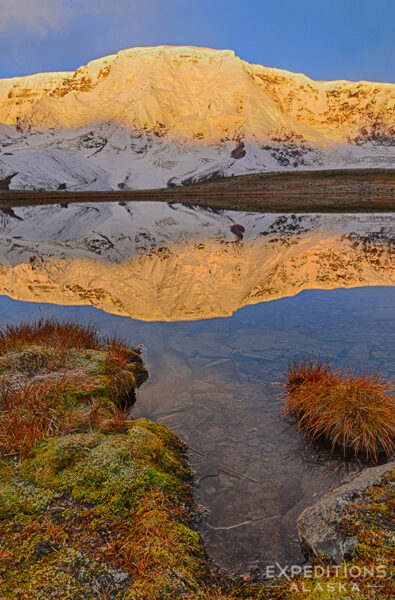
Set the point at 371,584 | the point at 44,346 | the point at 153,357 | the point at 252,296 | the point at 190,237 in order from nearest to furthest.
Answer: the point at 371,584 → the point at 44,346 → the point at 153,357 → the point at 252,296 → the point at 190,237

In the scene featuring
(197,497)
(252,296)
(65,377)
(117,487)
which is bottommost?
(197,497)

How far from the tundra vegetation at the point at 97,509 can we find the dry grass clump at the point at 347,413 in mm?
2141

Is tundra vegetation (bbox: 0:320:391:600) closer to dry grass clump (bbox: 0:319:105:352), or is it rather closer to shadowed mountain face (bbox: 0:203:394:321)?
dry grass clump (bbox: 0:319:105:352)

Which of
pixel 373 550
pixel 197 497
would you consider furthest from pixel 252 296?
pixel 373 550

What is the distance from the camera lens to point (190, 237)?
1489 inches

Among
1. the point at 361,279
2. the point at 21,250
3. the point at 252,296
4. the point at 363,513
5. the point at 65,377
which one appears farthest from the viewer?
the point at 21,250

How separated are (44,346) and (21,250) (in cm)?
2413

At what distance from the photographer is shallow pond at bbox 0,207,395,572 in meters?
5.79

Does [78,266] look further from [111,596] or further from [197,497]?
[111,596]

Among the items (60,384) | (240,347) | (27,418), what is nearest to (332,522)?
(27,418)

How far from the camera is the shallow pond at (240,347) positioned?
5.79 metres

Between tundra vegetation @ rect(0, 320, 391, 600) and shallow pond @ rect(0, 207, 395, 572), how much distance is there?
662 millimetres

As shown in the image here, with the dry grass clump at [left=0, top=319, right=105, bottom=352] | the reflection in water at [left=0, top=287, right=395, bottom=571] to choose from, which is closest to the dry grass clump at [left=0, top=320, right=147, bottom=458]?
the dry grass clump at [left=0, top=319, right=105, bottom=352]

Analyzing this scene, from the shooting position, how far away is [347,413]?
738cm
